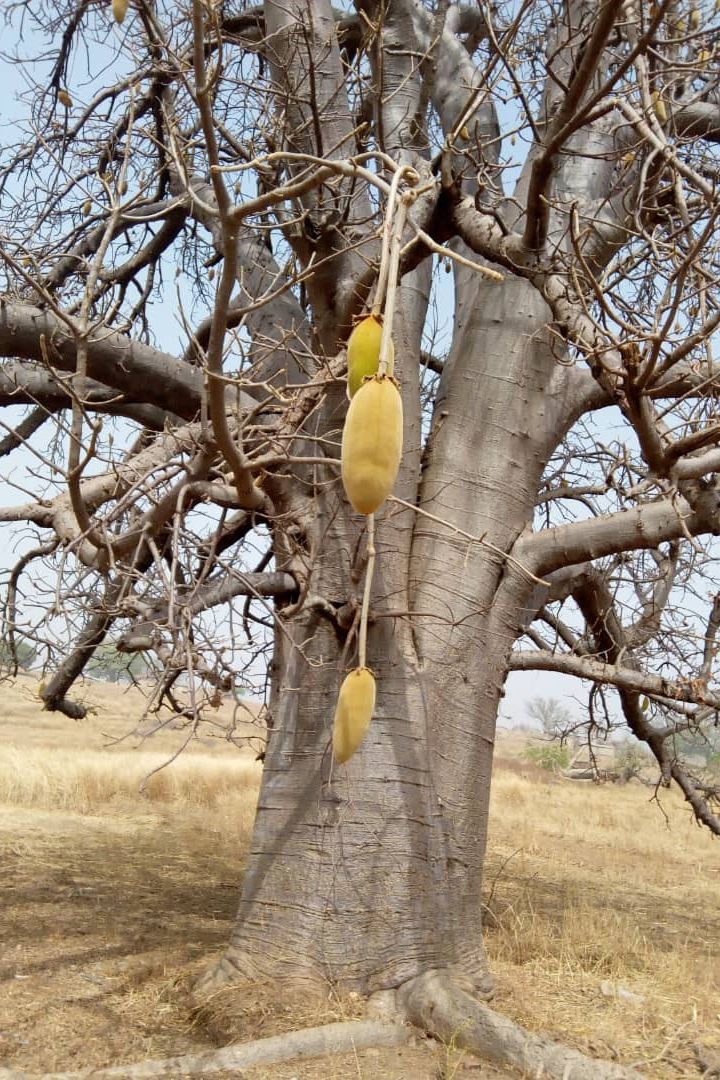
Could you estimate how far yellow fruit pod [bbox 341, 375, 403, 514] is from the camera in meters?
0.98

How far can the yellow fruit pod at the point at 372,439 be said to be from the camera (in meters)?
0.98

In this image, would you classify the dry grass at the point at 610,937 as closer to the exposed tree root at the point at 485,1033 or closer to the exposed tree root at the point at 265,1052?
the exposed tree root at the point at 485,1033

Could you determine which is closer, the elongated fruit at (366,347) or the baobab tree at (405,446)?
the elongated fruit at (366,347)

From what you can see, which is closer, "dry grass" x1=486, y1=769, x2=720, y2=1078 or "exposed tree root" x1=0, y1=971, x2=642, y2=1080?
"exposed tree root" x1=0, y1=971, x2=642, y2=1080

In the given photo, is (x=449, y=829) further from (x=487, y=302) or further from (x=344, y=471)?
(x=344, y=471)

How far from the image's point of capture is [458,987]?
316 cm

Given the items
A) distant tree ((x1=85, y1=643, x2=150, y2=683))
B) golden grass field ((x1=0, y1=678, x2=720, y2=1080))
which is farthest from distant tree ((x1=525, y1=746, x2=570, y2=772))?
distant tree ((x1=85, y1=643, x2=150, y2=683))

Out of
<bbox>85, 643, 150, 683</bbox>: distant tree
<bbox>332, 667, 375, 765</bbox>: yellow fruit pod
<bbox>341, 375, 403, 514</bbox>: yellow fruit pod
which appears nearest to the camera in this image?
<bbox>341, 375, 403, 514</bbox>: yellow fruit pod

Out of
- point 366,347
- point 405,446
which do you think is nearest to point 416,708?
point 405,446

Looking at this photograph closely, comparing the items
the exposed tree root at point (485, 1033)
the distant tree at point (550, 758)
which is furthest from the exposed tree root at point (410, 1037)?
the distant tree at point (550, 758)

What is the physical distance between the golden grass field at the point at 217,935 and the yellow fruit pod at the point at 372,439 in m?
1.53

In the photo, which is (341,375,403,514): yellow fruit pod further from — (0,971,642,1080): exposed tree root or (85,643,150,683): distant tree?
(85,643,150,683): distant tree

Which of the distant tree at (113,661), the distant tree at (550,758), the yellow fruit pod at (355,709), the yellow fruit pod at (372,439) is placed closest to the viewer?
the yellow fruit pod at (372,439)

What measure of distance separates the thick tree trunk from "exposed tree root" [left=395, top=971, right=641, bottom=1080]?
11cm
